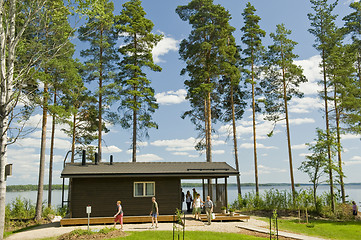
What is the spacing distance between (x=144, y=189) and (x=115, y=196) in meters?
1.64

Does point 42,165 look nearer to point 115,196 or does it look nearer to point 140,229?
point 115,196

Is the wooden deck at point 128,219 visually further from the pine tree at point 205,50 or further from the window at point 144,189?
the pine tree at point 205,50

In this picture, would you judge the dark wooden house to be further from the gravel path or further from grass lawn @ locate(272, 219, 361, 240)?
grass lawn @ locate(272, 219, 361, 240)

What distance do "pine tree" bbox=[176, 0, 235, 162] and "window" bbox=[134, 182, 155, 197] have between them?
23.7ft

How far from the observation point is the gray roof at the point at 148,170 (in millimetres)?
17562

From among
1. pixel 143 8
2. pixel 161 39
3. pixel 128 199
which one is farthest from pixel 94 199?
pixel 143 8

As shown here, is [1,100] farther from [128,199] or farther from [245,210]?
[245,210]

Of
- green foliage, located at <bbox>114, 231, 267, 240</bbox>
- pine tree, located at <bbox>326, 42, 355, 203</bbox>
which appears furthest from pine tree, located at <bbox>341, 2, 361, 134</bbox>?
green foliage, located at <bbox>114, 231, 267, 240</bbox>

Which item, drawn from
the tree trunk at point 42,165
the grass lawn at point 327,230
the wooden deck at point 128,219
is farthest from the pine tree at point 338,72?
the tree trunk at point 42,165

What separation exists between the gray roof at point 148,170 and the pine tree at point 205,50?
499 cm

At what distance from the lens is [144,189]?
60.3 ft

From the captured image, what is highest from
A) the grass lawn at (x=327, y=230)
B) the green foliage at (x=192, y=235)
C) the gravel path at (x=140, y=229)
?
the green foliage at (x=192, y=235)

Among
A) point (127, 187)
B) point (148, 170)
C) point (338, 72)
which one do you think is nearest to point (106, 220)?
point (127, 187)

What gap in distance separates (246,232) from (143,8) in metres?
20.4
